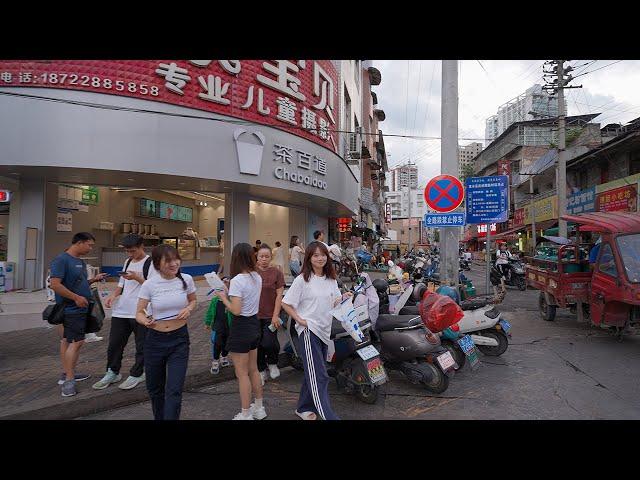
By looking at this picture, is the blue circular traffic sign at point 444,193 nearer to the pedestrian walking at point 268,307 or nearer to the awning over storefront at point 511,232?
the pedestrian walking at point 268,307

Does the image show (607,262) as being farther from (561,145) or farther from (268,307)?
(561,145)

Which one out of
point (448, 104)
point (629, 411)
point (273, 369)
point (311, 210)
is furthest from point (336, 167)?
point (629, 411)

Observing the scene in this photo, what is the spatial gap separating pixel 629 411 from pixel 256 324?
3779 mm

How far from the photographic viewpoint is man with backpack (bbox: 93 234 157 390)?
13.9 ft

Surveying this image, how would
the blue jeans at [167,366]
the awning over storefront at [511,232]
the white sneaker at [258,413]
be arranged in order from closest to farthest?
the blue jeans at [167,366] → the white sneaker at [258,413] → the awning over storefront at [511,232]

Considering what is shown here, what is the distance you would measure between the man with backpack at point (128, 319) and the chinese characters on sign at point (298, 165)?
870 cm

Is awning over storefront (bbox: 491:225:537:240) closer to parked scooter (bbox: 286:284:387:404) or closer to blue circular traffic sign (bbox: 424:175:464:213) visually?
blue circular traffic sign (bbox: 424:175:464:213)

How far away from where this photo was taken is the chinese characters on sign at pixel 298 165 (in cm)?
1277

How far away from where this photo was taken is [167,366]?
307cm

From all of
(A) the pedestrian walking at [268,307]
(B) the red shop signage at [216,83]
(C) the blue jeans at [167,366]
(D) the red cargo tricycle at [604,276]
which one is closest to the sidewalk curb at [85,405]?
(C) the blue jeans at [167,366]

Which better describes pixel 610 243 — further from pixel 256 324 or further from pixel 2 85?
pixel 2 85

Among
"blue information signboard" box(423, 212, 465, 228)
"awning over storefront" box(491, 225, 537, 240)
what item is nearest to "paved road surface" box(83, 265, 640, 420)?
"blue information signboard" box(423, 212, 465, 228)

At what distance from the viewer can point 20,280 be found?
11.0 m
